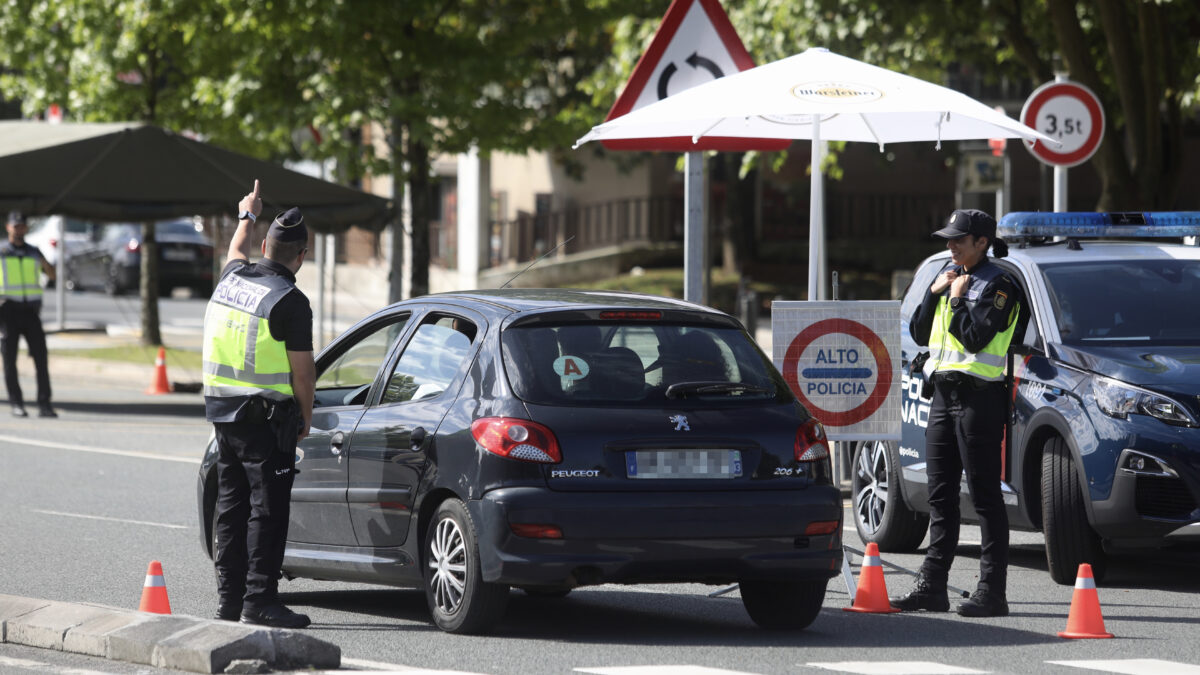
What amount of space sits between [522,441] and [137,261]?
3286 cm

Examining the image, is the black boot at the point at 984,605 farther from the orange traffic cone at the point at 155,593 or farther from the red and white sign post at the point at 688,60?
the orange traffic cone at the point at 155,593

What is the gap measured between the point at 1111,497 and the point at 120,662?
15.1 feet

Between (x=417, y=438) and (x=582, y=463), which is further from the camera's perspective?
(x=417, y=438)

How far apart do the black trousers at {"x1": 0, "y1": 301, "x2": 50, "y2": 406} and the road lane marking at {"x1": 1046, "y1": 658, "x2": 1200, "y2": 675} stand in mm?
13191

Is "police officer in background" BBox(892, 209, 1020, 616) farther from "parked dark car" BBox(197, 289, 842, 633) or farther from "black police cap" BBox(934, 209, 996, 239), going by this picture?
"parked dark car" BBox(197, 289, 842, 633)

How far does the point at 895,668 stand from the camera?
713 centimetres

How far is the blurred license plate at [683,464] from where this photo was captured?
24.5ft

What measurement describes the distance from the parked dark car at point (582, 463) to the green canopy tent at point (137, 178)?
12.1 m

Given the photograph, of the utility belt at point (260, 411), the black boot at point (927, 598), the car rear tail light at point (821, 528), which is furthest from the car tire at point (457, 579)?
the black boot at point (927, 598)

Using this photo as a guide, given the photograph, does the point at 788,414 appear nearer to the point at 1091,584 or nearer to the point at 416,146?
the point at 1091,584

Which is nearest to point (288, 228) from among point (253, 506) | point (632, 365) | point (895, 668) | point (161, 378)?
point (253, 506)

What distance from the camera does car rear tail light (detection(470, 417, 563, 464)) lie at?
290 inches

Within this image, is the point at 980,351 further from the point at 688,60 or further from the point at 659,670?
the point at 688,60

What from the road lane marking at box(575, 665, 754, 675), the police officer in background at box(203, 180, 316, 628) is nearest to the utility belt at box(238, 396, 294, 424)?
the police officer in background at box(203, 180, 316, 628)
